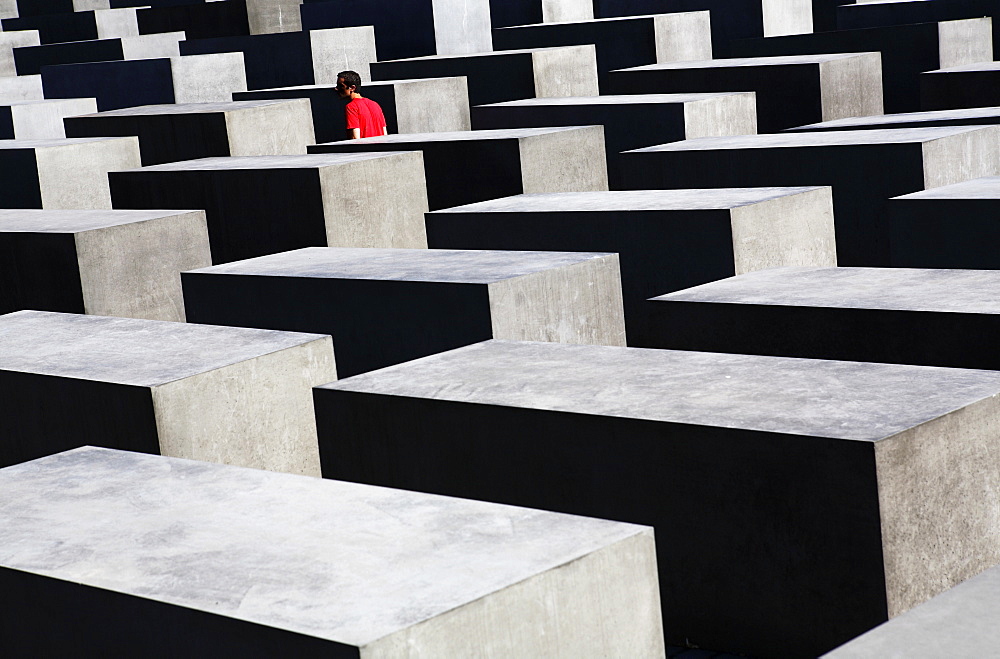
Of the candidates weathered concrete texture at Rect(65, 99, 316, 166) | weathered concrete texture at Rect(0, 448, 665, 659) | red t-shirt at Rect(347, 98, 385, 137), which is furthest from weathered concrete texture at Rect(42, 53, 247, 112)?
weathered concrete texture at Rect(0, 448, 665, 659)

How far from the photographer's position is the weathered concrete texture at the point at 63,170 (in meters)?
10.7

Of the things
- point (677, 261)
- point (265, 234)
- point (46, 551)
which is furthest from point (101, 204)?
point (46, 551)

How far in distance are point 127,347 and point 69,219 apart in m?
3.13

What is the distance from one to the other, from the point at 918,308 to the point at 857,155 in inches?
155

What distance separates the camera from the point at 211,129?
11742 millimetres

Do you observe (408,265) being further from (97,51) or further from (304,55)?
(97,51)

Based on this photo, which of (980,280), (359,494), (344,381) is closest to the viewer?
(359,494)

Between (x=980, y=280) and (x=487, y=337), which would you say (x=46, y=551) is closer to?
(x=487, y=337)

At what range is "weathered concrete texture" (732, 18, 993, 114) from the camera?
14336 millimetres

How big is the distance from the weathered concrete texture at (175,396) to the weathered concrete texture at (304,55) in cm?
1064

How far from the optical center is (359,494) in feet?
12.3

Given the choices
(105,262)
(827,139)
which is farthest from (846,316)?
(827,139)

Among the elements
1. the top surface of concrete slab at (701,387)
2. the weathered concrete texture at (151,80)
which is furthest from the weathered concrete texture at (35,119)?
the top surface of concrete slab at (701,387)

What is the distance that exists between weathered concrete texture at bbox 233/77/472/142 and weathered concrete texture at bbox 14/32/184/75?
21.0 ft
